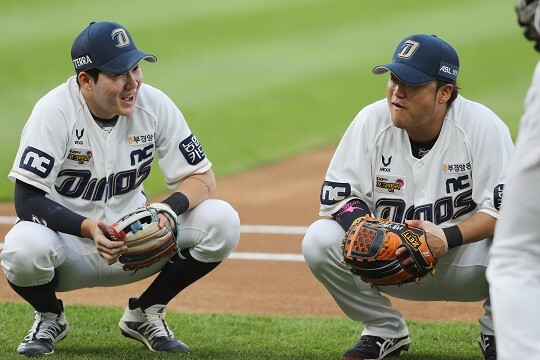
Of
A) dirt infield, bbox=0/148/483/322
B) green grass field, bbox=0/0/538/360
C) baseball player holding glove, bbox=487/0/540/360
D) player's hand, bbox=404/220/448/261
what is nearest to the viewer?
baseball player holding glove, bbox=487/0/540/360

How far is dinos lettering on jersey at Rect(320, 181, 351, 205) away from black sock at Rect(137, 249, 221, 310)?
0.65 m

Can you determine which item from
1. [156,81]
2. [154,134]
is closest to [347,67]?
[156,81]

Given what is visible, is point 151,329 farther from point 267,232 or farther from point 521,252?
point 267,232

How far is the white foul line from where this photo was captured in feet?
22.4

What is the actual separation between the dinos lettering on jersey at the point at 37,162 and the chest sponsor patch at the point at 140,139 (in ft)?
1.35

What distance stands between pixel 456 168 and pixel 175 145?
4.39 ft

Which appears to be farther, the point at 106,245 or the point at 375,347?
the point at 375,347

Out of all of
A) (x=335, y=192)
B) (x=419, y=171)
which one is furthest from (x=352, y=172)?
(x=419, y=171)

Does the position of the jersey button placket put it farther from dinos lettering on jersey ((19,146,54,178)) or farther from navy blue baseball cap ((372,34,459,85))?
dinos lettering on jersey ((19,146,54,178))

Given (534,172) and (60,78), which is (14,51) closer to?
(60,78)

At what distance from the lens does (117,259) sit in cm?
445

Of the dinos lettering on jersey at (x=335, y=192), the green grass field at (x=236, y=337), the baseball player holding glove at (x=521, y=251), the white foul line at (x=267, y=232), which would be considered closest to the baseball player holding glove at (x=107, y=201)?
the green grass field at (x=236, y=337)

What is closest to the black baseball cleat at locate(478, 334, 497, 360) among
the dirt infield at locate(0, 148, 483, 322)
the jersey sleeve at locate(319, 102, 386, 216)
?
the jersey sleeve at locate(319, 102, 386, 216)

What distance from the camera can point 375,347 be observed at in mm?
4582
